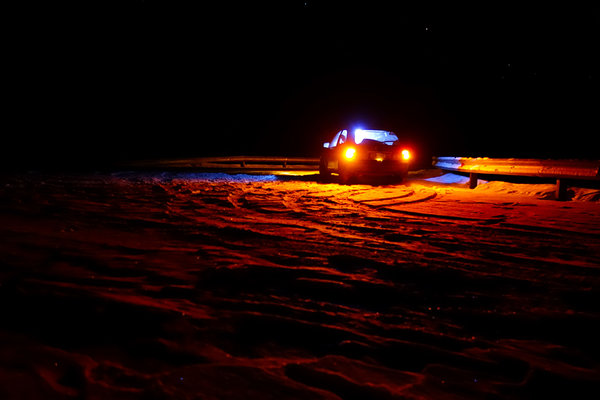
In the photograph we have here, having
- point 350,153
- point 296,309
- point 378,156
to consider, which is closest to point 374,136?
point 378,156

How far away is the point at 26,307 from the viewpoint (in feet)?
9.95

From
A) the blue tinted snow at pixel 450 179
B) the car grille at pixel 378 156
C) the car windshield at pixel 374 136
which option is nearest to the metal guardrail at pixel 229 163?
the blue tinted snow at pixel 450 179

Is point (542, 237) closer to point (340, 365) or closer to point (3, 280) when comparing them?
point (340, 365)

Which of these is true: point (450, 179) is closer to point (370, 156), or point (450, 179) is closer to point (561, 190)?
point (370, 156)

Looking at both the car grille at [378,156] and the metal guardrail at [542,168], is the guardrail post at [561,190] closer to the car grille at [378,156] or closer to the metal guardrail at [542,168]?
the metal guardrail at [542,168]

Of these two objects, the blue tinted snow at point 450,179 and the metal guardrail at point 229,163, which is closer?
the blue tinted snow at point 450,179

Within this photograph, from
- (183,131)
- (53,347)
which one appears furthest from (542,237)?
(183,131)

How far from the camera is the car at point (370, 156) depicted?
40.1 feet

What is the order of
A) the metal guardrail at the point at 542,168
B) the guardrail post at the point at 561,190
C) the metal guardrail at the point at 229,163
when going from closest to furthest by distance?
the metal guardrail at the point at 542,168
the guardrail post at the point at 561,190
the metal guardrail at the point at 229,163

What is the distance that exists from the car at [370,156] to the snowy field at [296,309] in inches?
242

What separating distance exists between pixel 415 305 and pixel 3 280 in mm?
3683

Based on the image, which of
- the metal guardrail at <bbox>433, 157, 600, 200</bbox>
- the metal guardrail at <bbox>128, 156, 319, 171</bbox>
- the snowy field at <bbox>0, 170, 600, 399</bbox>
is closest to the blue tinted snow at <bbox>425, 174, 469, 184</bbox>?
the metal guardrail at <bbox>433, 157, 600, 200</bbox>

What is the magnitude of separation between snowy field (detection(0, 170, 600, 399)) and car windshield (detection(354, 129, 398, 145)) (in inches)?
260

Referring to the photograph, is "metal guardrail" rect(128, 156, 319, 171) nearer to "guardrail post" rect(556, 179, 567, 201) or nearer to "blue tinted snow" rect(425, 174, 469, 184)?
"blue tinted snow" rect(425, 174, 469, 184)
